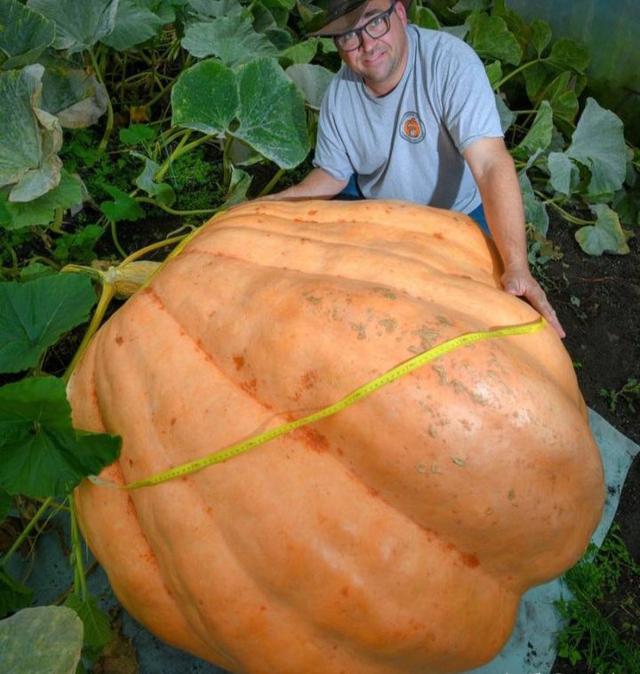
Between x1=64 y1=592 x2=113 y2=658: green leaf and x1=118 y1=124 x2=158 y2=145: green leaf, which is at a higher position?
x1=118 y1=124 x2=158 y2=145: green leaf

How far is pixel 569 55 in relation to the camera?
10.4ft

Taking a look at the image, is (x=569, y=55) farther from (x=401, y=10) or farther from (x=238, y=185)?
(x=238, y=185)

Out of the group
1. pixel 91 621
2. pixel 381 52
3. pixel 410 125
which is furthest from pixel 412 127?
pixel 91 621

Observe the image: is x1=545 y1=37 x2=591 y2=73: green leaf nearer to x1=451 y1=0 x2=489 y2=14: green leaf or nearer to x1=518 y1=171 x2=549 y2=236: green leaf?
x1=451 y1=0 x2=489 y2=14: green leaf

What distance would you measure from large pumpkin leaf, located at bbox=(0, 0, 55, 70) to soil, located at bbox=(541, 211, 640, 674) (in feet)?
6.48

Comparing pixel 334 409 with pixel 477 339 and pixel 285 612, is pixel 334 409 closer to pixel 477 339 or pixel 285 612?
pixel 477 339

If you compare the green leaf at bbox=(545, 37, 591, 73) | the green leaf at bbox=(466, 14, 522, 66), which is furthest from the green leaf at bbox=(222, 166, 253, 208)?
the green leaf at bbox=(545, 37, 591, 73)

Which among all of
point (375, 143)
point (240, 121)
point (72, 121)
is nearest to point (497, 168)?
point (375, 143)

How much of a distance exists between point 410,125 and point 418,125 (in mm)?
28

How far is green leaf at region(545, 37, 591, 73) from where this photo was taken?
315cm

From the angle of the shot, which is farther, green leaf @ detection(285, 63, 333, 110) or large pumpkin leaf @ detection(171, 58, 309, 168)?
green leaf @ detection(285, 63, 333, 110)

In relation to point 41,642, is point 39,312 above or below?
above

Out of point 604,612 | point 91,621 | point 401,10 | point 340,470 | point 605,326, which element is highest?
point 401,10

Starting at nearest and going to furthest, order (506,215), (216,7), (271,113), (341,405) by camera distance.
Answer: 1. (341,405)
2. (506,215)
3. (271,113)
4. (216,7)
